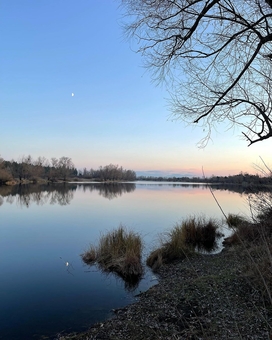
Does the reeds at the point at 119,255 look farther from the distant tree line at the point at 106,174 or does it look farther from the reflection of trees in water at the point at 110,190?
the distant tree line at the point at 106,174

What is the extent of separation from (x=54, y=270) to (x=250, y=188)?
7.21 meters

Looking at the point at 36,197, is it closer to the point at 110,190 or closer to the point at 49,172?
the point at 110,190

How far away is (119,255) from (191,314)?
5457mm

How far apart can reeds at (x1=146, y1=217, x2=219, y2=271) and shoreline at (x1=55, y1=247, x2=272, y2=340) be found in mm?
2914

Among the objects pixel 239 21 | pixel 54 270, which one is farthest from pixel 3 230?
pixel 239 21

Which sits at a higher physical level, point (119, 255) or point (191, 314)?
point (191, 314)

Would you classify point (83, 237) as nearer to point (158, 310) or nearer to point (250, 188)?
point (158, 310)

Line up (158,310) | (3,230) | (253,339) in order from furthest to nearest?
(3,230) < (158,310) < (253,339)

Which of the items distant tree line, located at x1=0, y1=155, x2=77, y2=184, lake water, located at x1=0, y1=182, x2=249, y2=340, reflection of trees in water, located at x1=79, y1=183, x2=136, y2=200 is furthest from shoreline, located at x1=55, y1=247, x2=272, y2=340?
distant tree line, located at x1=0, y1=155, x2=77, y2=184

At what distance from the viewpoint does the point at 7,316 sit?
6.14 metres

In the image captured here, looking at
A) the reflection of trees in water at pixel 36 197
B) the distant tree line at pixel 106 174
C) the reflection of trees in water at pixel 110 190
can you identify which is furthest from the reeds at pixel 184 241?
the distant tree line at pixel 106 174

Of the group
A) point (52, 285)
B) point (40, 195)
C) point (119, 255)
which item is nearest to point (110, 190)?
point (40, 195)

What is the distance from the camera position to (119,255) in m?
10.3

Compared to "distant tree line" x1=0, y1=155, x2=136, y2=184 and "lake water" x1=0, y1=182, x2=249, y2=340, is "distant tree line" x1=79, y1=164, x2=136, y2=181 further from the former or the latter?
"lake water" x1=0, y1=182, x2=249, y2=340
